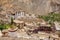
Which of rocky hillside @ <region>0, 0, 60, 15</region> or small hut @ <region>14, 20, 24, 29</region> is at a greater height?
rocky hillside @ <region>0, 0, 60, 15</region>

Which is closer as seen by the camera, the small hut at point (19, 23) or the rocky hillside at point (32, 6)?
the small hut at point (19, 23)

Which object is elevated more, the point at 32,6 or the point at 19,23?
the point at 32,6

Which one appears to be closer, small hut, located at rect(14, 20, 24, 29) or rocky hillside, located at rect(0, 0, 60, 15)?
small hut, located at rect(14, 20, 24, 29)

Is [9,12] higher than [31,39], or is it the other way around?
[9,12]

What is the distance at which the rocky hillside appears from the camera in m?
2.81

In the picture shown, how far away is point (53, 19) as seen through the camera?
8.65 feet

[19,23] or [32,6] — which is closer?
[19,23]

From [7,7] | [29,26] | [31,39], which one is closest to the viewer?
[31,39]

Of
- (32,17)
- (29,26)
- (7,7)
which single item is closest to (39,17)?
(32,17)

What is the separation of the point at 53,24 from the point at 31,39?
0.48 meters

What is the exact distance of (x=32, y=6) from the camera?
2.85 m

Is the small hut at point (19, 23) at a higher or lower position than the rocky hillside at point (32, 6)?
lower

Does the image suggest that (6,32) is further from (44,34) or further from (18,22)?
(44,34)

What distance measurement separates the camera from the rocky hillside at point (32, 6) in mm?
2809
